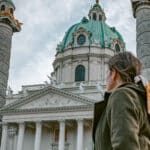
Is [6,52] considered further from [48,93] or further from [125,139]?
[125,139]

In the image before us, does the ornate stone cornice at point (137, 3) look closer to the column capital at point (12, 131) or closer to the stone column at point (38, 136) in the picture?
the stone column at point (38, 136)

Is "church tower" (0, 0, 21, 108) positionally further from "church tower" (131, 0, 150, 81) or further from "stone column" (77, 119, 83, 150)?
"church tower" (131, 0, 150, 81)

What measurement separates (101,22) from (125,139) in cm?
5385

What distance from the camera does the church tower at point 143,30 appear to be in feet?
109

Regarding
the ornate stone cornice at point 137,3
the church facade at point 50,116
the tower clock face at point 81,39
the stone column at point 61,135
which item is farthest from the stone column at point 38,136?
the tower clock face at point 81,39

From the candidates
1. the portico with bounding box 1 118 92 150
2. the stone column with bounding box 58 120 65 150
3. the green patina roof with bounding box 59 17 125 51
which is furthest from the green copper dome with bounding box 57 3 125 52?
the stone column with bounding box 58 120 65 150

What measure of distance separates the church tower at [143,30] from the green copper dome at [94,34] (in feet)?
47.1

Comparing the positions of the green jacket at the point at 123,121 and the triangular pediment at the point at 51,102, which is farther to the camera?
the triangular pediment at the point at 51,102

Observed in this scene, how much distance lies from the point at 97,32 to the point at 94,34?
61 centimetres

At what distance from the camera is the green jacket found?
227cm

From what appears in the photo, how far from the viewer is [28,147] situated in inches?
1529

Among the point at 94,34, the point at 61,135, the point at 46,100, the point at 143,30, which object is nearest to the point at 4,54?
the point at 46,100

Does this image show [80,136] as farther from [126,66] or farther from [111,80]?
[126,66]

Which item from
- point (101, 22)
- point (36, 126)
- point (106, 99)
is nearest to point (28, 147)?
point (36, 126)
